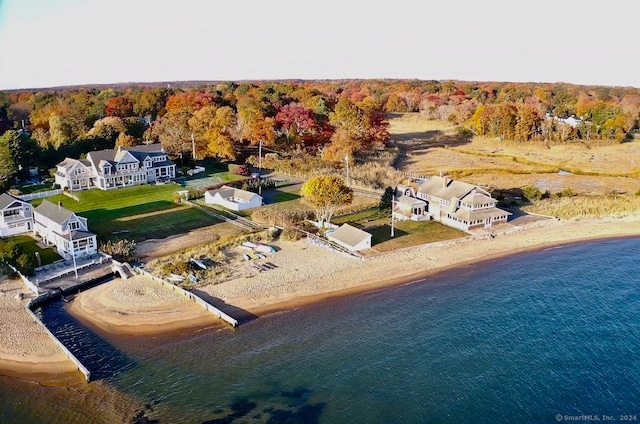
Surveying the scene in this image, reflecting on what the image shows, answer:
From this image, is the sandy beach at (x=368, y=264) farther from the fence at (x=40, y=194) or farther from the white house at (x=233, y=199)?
the fence at (x=40, y=194)

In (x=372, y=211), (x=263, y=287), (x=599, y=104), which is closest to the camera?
(x=263, y=287)

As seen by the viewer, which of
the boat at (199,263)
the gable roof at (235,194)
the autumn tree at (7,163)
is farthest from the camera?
the autumn tree at (7,163)

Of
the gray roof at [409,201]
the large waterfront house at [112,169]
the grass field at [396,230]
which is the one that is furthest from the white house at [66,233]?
the gray roof at [409,201]

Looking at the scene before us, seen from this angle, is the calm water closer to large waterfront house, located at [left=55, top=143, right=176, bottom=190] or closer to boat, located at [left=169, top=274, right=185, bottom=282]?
boat, located at [left=169, top=274, right=185, bottom=282]

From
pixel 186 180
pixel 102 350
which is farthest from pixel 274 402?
A: pixel 186 180

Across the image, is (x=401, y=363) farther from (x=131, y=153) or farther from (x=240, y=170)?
(x=131, y=153)

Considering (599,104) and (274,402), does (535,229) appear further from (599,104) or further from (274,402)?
(599,104)
